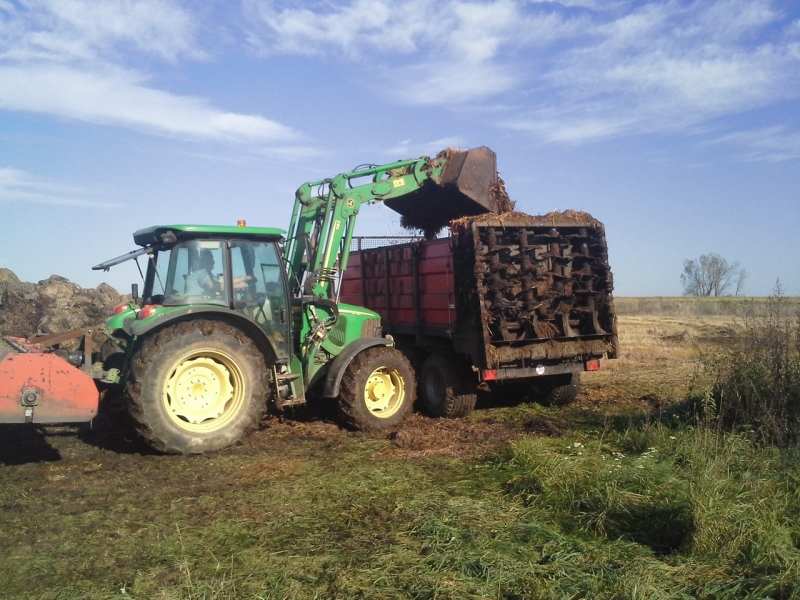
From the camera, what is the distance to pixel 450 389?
913 cm

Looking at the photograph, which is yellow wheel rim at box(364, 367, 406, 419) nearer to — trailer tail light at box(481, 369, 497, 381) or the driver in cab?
trailer tail light at box(481, 369, 497, 381)

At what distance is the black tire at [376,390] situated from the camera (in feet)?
26.7

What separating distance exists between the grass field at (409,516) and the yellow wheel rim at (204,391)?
39 centimetres

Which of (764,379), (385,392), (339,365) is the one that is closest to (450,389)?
(385,392)

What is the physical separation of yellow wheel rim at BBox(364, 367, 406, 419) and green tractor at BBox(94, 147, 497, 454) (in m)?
0.01

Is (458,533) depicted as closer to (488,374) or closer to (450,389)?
(488,374)

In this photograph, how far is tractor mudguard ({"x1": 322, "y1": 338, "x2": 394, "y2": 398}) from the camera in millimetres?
8008

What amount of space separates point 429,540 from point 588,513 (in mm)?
1201

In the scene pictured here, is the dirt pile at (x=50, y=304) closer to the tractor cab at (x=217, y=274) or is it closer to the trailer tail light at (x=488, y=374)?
the tractor cab at (x=217, y=274)

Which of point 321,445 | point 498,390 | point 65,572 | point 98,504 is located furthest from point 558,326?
point 65,572

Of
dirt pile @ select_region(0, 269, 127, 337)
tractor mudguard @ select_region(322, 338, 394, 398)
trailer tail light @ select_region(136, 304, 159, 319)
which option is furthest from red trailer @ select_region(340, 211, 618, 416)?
dirt pile @ select_region(0, 269, 127, 337)

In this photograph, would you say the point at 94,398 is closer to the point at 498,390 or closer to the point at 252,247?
the point at 252,247

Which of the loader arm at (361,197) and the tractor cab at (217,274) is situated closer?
the tractor cab at (217,274)

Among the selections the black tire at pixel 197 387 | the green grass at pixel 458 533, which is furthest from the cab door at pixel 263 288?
the green grass at pixel 458 533
